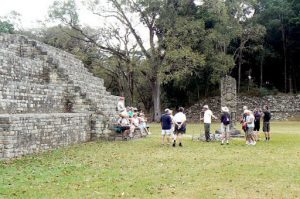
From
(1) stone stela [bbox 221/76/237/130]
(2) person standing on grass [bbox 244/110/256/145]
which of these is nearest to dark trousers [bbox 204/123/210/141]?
(2) person standing on grass [bbox 244/110/256/145]

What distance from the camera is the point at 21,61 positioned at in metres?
19.1

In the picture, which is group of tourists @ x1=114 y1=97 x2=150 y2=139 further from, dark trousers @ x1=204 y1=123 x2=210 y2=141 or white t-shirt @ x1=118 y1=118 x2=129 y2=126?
dark trousers @ x1=204 y1=123 x2=210 y2=141

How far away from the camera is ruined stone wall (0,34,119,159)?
13.8 m

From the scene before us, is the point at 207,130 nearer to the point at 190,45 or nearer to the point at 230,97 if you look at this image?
the point at 230,97

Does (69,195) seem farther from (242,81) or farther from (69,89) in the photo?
(242,81)

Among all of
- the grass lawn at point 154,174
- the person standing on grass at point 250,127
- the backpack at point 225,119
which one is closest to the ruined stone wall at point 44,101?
the grass lawn at point 154,174

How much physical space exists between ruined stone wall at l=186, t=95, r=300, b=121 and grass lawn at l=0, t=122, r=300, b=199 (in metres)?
29.2

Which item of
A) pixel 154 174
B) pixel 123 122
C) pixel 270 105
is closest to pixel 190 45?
pixel 270 105

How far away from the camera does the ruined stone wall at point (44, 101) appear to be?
13.8m

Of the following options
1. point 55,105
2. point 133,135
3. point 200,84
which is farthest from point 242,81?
point 55,105

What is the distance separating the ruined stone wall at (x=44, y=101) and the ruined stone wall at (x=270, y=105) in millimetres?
21914

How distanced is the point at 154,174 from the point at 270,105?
36.5 m

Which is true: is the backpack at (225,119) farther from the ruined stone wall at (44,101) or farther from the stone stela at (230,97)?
the ruined stone wall at (44,101)

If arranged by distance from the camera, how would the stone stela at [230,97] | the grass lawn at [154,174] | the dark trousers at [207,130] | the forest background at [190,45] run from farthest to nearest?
the forest background at [190,45], the stone stela at [230,97], the dark trousers at [207,130], the grass lawn at [154,174]
